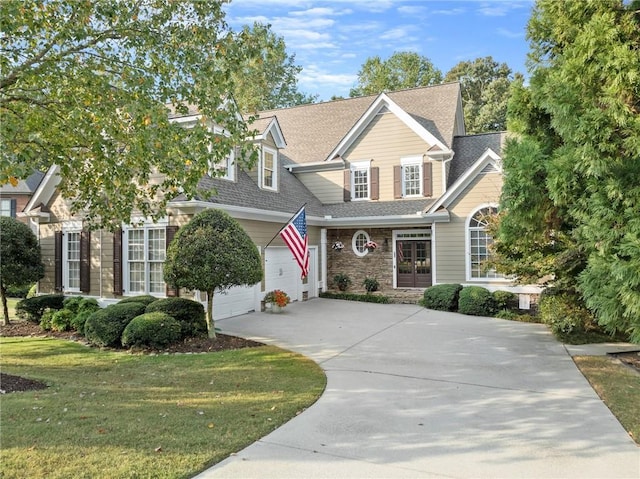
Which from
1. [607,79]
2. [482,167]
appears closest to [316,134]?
[482,167]

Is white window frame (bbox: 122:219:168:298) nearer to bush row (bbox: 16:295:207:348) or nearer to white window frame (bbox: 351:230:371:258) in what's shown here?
bush row (bbox: 16:295:207:348)

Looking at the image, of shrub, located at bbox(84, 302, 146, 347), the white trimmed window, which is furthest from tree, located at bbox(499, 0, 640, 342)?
the white trimmed window

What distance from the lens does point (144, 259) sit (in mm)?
12586

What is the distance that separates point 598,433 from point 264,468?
3.68 meters

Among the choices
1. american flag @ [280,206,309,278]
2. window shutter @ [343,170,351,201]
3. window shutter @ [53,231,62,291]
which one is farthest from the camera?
window shutter @ [343,170,351,201]

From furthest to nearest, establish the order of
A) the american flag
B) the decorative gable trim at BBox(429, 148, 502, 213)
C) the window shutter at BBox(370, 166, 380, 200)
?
the window shutter at BBox(370, 166, 380, 200), the decorative gable trim at BBox(429, 148, 502, 213), the american flag

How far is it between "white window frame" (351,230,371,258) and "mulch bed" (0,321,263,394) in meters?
8.40

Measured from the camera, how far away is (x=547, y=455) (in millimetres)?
4352

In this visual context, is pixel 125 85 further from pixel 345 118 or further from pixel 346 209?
pixel 345 118

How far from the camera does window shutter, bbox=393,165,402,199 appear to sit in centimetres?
1744

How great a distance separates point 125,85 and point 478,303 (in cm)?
1122

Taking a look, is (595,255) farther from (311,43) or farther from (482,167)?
(482,167)

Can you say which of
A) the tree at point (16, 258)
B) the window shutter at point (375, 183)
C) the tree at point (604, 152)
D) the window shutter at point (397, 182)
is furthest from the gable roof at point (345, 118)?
the tree at point (604, 152)

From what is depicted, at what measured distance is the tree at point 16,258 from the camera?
12.7 m
